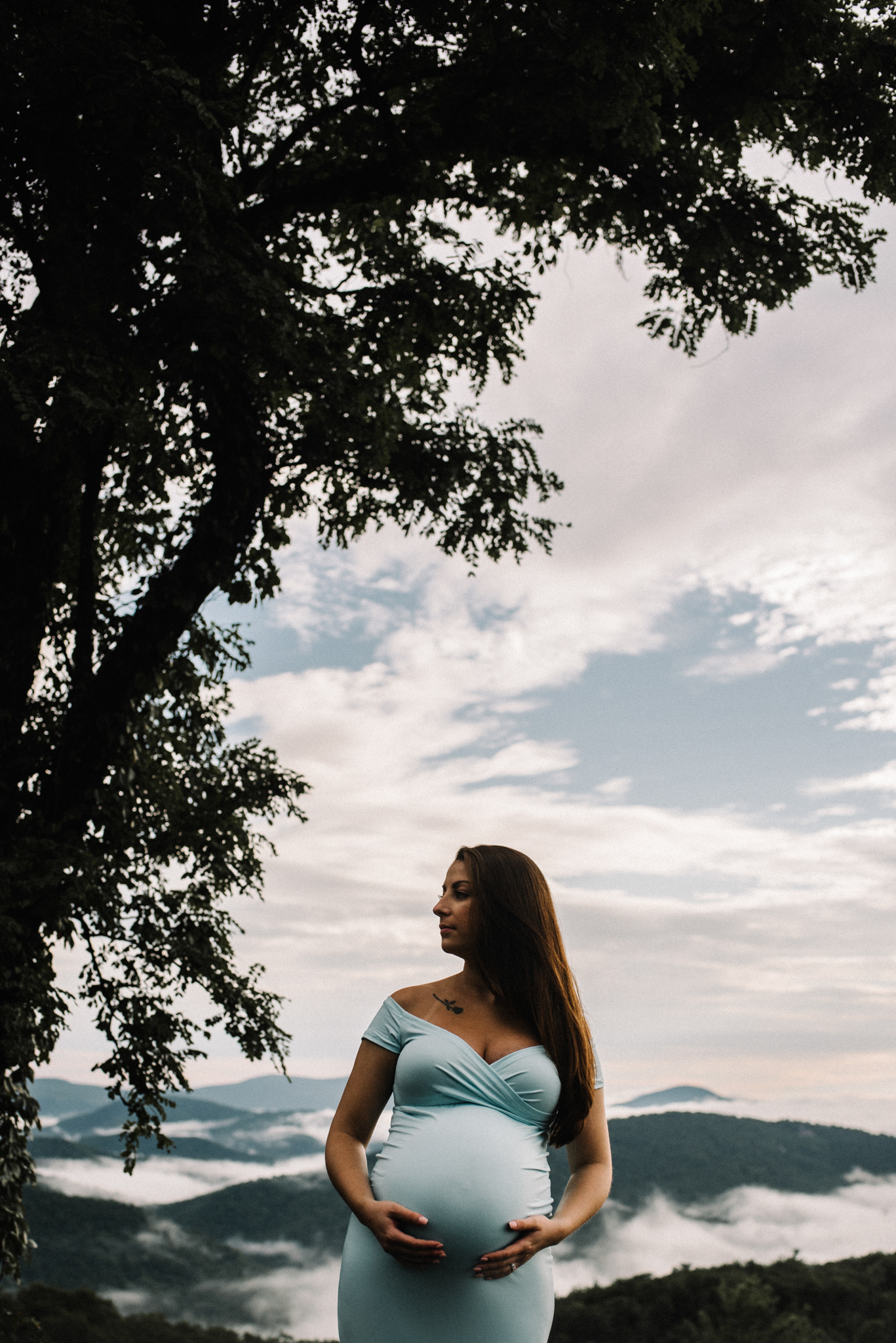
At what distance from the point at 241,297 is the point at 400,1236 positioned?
23.8ft

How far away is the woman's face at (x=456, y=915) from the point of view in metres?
3.03

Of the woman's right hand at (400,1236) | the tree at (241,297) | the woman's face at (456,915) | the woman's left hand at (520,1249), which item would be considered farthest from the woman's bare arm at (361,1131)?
the tree at (241,297)

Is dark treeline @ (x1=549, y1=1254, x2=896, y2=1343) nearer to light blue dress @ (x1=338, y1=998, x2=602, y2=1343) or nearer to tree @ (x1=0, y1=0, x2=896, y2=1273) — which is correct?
tree @ (x1=0, y1=0, x2=896, y2=1273)

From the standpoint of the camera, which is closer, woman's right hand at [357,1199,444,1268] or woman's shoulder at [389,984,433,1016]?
woman's right hand at [357,1199,444,1268]

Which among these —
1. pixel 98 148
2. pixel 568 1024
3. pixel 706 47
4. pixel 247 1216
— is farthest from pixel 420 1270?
pixel 247 1216

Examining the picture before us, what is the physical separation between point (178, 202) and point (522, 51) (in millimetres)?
3749

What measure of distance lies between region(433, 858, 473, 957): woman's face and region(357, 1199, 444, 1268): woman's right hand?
0.69 m

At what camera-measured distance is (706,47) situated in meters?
9.96

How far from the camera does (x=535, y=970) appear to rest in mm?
2992

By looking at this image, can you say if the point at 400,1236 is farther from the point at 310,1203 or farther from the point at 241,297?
the point at 310,1203

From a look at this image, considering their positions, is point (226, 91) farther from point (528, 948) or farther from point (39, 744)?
point (528, 948)

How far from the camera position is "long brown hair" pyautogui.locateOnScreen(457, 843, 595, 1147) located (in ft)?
9.71

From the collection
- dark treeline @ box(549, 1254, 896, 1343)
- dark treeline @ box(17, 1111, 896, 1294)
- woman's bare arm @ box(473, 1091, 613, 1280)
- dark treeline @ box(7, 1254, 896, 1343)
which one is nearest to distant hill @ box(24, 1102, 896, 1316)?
Result: dark treeline @ box(17, 1111, 896, 1294)

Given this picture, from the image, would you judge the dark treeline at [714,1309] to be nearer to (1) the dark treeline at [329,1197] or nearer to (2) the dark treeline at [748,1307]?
(2) the dark treeline at [748,1307]
